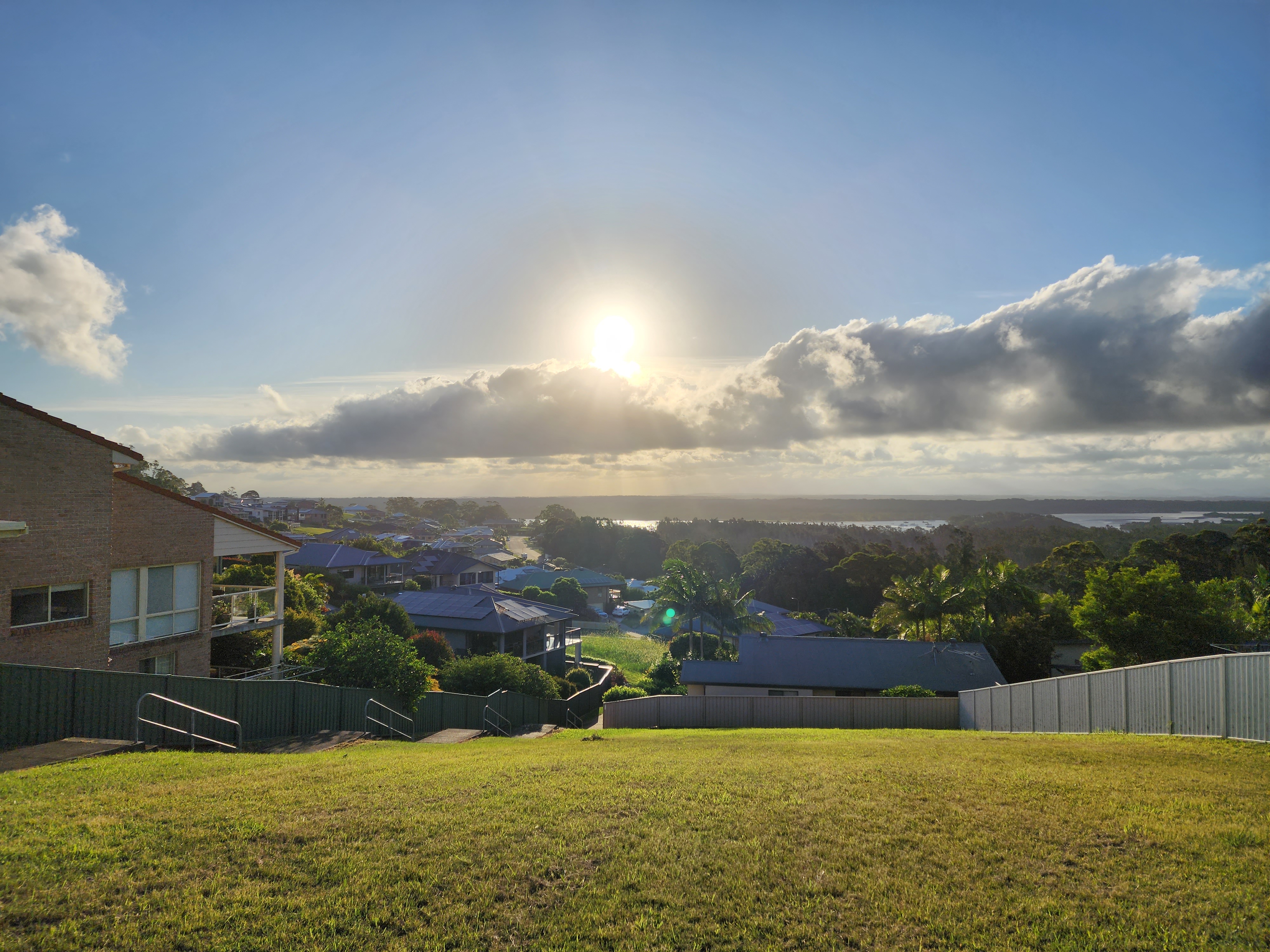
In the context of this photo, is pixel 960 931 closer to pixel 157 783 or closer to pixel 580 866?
pixel 580 866

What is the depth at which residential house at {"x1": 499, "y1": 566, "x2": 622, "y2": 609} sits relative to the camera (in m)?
85.3

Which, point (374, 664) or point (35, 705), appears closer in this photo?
point (35, 705)

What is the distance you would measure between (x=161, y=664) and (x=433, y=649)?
13.5 m

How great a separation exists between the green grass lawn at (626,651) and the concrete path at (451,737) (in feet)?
82.3

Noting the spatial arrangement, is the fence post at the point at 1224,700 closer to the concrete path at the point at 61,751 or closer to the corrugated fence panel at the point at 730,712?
the corrugated fence panel at the point at 730,712

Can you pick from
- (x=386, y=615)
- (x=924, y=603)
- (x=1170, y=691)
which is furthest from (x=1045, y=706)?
(x=386, y=615)

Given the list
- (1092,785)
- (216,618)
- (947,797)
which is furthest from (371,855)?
(216,618)

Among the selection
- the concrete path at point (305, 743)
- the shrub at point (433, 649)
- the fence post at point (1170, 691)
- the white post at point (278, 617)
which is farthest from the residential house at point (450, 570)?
the fence post at point (1170, 691)

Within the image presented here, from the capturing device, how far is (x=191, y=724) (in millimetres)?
12414

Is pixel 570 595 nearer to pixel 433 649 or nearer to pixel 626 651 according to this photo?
pixel 626 651

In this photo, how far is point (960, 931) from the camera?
5.30m

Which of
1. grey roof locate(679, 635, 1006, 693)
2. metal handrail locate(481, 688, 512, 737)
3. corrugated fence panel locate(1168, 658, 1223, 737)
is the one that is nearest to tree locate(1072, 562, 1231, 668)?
grey roof locate(679, 635, 1006, 693)

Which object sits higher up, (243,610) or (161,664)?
(243,610)

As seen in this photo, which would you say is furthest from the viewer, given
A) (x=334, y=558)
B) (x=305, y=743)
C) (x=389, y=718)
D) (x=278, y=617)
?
(x=334, y=558)
